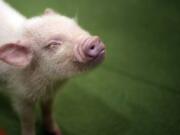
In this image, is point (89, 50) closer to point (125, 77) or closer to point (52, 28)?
point (52, 28)

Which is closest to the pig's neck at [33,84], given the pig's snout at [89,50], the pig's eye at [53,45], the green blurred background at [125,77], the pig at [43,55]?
the pig at [43,55]

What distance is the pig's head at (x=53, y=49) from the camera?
157cm

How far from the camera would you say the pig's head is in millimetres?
1568

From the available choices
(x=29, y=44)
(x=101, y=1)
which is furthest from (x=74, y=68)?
(x=101, y=1)

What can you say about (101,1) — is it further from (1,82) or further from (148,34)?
(1,82)

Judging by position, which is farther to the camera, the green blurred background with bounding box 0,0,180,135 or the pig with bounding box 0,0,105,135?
the green blurred background with bounding box 0,0,180,135

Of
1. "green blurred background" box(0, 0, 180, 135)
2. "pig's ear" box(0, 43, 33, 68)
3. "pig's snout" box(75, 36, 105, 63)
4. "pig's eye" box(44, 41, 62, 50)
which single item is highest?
"green blurred background" box(0, 0, 180, 135)

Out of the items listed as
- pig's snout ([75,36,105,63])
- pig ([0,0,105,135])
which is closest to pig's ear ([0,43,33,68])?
pig ([0,0,105,135])

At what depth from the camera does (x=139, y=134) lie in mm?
2148

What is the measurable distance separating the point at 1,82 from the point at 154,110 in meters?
0.95

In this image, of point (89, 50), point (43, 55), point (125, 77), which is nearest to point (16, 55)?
point (43, 55)

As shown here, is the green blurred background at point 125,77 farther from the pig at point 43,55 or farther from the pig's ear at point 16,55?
the pig's ear at point 16,55

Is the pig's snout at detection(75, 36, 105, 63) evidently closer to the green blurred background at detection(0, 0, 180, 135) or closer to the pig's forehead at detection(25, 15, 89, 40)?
the pig's forehead at detection(25, 15, 89, 40)

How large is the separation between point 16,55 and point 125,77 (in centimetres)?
106
